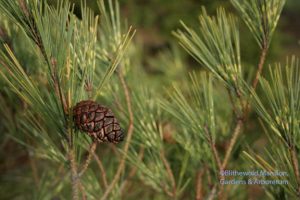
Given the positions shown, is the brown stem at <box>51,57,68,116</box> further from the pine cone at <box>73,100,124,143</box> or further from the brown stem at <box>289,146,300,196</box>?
the brown stem at <box>289,146,300,196</box>

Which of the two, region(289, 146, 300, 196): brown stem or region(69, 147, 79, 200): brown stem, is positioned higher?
region(69, 147, 79, 200): brown stem

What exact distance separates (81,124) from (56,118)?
1.2 inches

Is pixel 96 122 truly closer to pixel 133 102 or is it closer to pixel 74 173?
pixel 74 173

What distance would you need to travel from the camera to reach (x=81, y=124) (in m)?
0.54

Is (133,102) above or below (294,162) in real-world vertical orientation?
above

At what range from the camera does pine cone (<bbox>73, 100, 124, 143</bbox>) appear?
529mm

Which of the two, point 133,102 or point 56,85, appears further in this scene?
point 133,102

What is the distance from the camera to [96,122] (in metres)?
0.54

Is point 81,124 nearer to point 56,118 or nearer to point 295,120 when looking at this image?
point 56,118

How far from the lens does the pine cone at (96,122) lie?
1.74 feet

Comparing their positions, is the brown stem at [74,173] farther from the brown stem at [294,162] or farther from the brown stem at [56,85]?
the brown stem at [294,162]

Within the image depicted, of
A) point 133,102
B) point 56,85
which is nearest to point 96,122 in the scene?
point 56,85

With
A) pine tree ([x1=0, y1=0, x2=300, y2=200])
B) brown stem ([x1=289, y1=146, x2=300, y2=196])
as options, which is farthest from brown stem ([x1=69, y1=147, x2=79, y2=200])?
brown stem ([x1=289, y1=146, x2=300, y2=196])

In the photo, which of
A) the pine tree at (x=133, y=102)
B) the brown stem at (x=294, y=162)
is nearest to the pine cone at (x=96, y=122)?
the pine tree at (x=133, y=102)
